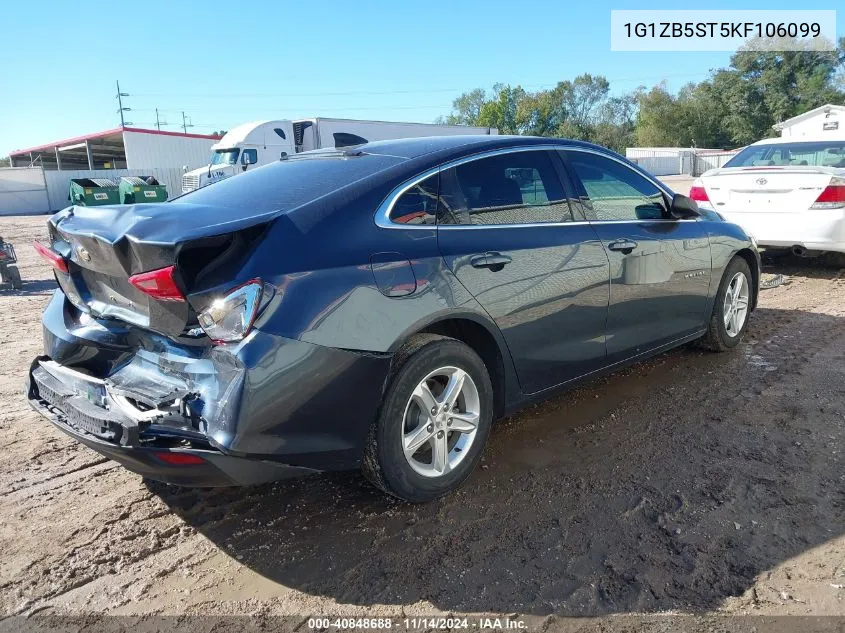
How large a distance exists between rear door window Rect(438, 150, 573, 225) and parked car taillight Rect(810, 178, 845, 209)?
486 cm

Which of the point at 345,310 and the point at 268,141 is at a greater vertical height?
the point at 268,141

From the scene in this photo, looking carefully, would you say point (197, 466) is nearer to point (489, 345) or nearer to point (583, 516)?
point (489, 345)

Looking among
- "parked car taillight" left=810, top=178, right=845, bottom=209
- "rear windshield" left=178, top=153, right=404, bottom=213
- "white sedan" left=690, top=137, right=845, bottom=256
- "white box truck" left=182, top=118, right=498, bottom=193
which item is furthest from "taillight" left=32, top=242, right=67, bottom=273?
"white box truck" left=182, top=118, right=498, bottom=193

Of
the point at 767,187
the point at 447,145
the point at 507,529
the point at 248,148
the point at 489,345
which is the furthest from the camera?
the point at 248,148

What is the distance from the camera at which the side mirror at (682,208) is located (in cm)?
420

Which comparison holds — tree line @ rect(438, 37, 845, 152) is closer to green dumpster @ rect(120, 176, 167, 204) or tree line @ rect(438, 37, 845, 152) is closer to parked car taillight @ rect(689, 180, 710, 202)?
green dumpster @ rect(120, 176, 167, 204)

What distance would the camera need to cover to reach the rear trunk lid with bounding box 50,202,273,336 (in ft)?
7.74

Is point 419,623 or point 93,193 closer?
point 419,623

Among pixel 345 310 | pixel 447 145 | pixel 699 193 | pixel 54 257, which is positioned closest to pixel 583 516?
pixel 345 310

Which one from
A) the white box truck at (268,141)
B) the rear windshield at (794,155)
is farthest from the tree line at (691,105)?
the rear windshield at (794,155)

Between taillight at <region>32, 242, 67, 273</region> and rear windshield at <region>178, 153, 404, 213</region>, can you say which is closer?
rear windshield at <region>178, 153, 404, 213</region>

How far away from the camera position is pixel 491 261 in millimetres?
3057

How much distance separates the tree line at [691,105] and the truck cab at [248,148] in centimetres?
4942

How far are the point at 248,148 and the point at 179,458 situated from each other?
68.4ft
